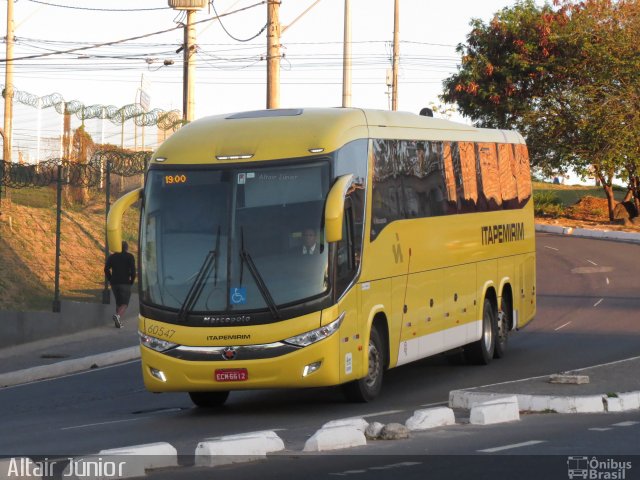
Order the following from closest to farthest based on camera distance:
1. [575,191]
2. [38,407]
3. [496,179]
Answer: [38,407]
[496,179]
[575,191]

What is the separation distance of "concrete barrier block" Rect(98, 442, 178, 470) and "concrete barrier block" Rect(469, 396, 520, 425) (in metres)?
4.03

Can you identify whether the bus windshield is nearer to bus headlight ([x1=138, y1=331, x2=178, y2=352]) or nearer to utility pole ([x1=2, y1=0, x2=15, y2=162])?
bus headlight ([x1=138, y1=331, x2=178, y2=352])

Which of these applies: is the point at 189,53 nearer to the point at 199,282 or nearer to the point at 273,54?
the point at 273,54

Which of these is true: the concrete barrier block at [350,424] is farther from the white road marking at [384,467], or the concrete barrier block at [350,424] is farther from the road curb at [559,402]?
the road curb at [559,402]

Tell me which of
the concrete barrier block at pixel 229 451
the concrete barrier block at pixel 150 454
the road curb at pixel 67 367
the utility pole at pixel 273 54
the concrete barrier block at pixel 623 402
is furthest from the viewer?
the utility pole at pixel 273 54

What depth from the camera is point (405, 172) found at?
17250 mm

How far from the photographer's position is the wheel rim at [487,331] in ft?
67.4

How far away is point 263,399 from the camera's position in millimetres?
16891

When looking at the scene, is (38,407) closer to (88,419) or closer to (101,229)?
(88,419)

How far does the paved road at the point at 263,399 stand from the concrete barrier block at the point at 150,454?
99cm

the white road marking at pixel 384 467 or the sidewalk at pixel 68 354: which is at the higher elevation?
the white road marking at pixel 384 467

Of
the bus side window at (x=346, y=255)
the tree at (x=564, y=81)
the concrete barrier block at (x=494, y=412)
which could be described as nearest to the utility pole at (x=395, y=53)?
the tree at (x=564, y=81)

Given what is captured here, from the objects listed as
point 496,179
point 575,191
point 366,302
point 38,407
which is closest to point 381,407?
point 366,302

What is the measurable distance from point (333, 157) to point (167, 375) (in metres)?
3.07
